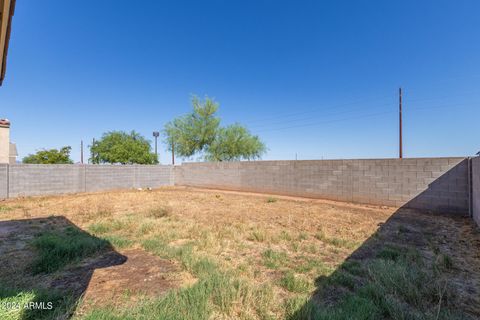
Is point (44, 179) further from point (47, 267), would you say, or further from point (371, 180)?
point (371, 180)

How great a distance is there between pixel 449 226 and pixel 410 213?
1.37 meters

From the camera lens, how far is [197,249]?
366 cm

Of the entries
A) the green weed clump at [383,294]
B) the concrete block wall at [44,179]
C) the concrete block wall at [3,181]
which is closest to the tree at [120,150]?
the concrete block wall at [44,179]

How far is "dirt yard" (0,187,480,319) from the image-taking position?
80.9 inches

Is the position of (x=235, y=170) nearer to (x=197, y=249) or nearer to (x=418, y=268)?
(x=197, y=249)

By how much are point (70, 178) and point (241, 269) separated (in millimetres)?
12447

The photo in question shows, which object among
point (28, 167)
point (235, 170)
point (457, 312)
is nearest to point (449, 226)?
point (457, 312)

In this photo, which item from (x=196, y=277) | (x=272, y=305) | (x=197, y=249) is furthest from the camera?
(x=197, y=249)

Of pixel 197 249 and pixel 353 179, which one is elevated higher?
pixel 353 179

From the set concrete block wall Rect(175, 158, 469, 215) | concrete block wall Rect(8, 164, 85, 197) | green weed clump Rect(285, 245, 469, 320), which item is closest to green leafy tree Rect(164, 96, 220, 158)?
concrete block wall Rect(175, 158, 469, 215)

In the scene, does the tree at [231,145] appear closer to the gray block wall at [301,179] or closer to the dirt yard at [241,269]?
the gray block wall at [301,179]

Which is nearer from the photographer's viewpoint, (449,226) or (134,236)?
(134,236)

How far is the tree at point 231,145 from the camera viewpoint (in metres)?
18.9

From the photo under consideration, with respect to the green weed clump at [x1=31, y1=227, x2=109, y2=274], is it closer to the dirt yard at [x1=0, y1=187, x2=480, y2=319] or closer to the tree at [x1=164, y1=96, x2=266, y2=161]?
the dirt yard at [x1=0, y1=187, x2=480, y2=319]
